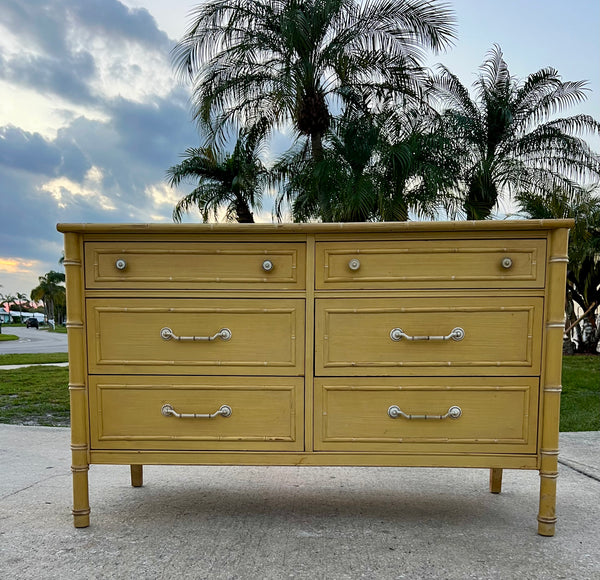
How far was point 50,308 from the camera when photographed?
64.5 m

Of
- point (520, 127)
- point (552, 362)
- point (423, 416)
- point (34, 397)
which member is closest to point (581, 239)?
point (520, 127)

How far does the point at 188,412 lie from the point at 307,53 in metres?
7.06

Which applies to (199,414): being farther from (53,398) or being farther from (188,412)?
(53,398)

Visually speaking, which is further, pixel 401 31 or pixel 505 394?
pixel 401 31

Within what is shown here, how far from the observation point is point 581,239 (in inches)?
421

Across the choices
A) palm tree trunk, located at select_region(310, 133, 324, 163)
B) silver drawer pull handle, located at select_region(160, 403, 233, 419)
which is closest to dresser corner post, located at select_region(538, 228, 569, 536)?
silver drawer pull handle, located at select_region(160, 403, 233, 419)

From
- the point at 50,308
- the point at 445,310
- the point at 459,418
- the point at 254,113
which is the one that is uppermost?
the point at 254,113

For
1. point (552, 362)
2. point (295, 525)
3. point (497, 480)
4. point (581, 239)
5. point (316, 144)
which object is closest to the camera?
point (552, 362)

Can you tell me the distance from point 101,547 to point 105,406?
0.52m

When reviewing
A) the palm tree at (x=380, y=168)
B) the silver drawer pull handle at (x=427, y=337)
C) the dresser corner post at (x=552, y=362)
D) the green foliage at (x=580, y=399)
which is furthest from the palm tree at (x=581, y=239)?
the silver drawer pull handle at (x=427, y=337)

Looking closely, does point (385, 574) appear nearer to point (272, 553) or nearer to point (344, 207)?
point (272, 553)

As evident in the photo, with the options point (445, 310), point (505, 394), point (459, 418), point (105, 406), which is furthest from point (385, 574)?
point (105, 406)

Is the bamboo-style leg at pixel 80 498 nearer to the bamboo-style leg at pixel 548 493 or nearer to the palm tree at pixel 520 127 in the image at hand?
the bamboo-style leg at pixel 548 493

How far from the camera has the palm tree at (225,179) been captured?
9.41m
